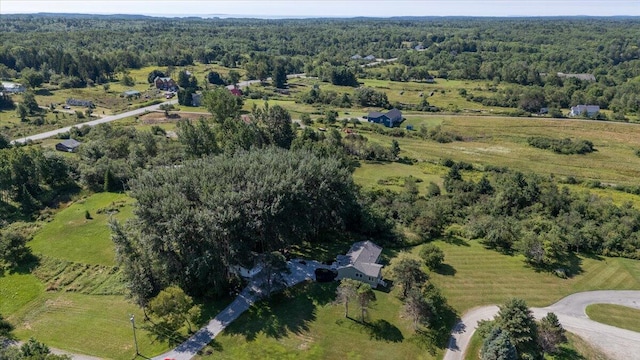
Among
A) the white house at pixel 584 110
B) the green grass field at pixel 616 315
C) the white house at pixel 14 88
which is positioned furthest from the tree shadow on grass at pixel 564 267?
the white house at pixel 14 88

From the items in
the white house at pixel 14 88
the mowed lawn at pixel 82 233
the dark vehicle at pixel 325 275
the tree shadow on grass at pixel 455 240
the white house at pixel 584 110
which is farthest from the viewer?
the white house at pixel 14 88

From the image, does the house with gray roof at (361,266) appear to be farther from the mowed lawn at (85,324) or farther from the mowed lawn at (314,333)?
the mowed lawn at (85,324)

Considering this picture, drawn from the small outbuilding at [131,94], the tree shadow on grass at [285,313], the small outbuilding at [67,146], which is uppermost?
the small outbuilding at [131,94]

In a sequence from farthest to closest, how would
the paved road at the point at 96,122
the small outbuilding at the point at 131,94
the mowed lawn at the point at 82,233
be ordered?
the small outbuilding at the point at 131,94 < the paved road at the point at 96,122 < the mowed lawn at the point at 82,233

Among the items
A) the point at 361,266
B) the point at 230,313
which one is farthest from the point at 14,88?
the point at 361,266

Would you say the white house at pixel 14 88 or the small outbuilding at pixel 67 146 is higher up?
the white house at pixel 14 88

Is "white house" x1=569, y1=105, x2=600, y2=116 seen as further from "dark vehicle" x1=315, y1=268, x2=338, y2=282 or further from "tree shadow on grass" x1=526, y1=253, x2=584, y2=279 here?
"dark vehicle" x1=315, y1=268, x2=338, y2=282

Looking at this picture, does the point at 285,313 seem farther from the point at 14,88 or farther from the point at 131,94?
the point at 14,88

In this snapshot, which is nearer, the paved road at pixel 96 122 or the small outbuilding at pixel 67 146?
the small outbuilding at pixel 67 146

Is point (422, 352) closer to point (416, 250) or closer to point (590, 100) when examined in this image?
point (416, 250)
